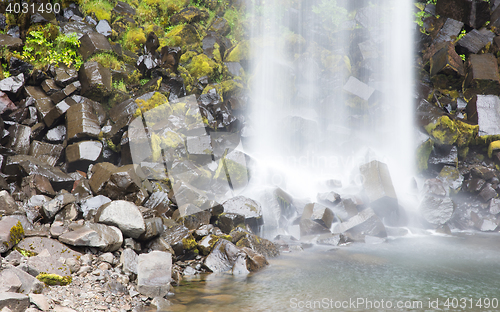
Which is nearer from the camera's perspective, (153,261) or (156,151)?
(153,261)

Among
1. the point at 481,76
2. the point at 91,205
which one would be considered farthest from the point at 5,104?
the point at 481,76

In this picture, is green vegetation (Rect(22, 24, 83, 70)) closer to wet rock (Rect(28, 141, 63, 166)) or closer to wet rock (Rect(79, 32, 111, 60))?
wet rock (Rect(79, 32, 111, 60))

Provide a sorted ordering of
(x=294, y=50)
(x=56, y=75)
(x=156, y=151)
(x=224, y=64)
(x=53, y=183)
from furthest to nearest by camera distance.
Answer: (x=294, y=50)
(x=224, y=64)
(x=56, y=75)
(x=156, y=151)
(x=53, y=183)

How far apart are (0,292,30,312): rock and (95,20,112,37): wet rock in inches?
485

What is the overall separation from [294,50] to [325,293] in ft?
42.6

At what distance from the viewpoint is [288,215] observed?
9.71 m

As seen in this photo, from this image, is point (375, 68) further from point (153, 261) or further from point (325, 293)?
point (153, 261)

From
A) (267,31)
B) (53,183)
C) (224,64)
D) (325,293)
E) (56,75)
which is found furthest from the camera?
(267,31)

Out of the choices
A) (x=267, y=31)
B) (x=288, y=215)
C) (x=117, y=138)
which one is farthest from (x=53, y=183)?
(x=267, y=31)

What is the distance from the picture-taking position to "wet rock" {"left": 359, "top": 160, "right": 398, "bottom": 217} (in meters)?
9.87

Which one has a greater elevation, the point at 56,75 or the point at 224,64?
the point at 224,64

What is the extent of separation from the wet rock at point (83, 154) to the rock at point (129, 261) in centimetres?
445

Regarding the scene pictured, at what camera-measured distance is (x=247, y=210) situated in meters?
8.52

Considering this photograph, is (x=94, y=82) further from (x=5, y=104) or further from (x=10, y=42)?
(x=10, y=42)
